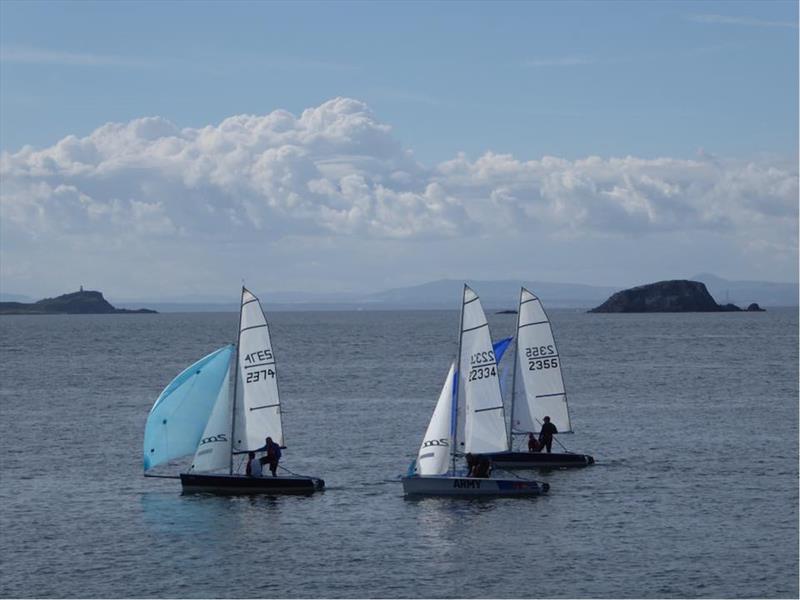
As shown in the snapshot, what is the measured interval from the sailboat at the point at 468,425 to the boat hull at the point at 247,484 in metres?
4.29

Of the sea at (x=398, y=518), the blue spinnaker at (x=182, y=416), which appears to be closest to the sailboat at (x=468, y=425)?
the sea at (x=398, y=518)

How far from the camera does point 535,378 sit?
65.9m

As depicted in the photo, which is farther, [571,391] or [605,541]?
[571,391]

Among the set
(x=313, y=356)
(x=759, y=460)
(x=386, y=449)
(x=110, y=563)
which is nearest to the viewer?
(x=110, y=563)

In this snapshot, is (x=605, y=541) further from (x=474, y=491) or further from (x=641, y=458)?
(x=641, y=458)

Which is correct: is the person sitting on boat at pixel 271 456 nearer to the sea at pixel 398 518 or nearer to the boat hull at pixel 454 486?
the sea at pixel 398 518

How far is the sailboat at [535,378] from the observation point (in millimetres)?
65562

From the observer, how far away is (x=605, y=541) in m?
44.9

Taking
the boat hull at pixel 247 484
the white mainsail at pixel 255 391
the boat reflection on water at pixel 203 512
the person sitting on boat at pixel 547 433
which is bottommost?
the boat reflection on water at pixel 203 512

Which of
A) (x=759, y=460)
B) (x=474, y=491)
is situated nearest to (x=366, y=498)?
(x=474, y=491)

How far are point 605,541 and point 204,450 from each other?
19191mm

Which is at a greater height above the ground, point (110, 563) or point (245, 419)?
point (245, 419)

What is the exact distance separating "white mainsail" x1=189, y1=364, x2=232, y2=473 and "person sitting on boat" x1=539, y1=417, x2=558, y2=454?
16.9 m

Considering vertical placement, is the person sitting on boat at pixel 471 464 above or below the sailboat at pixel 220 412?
below
